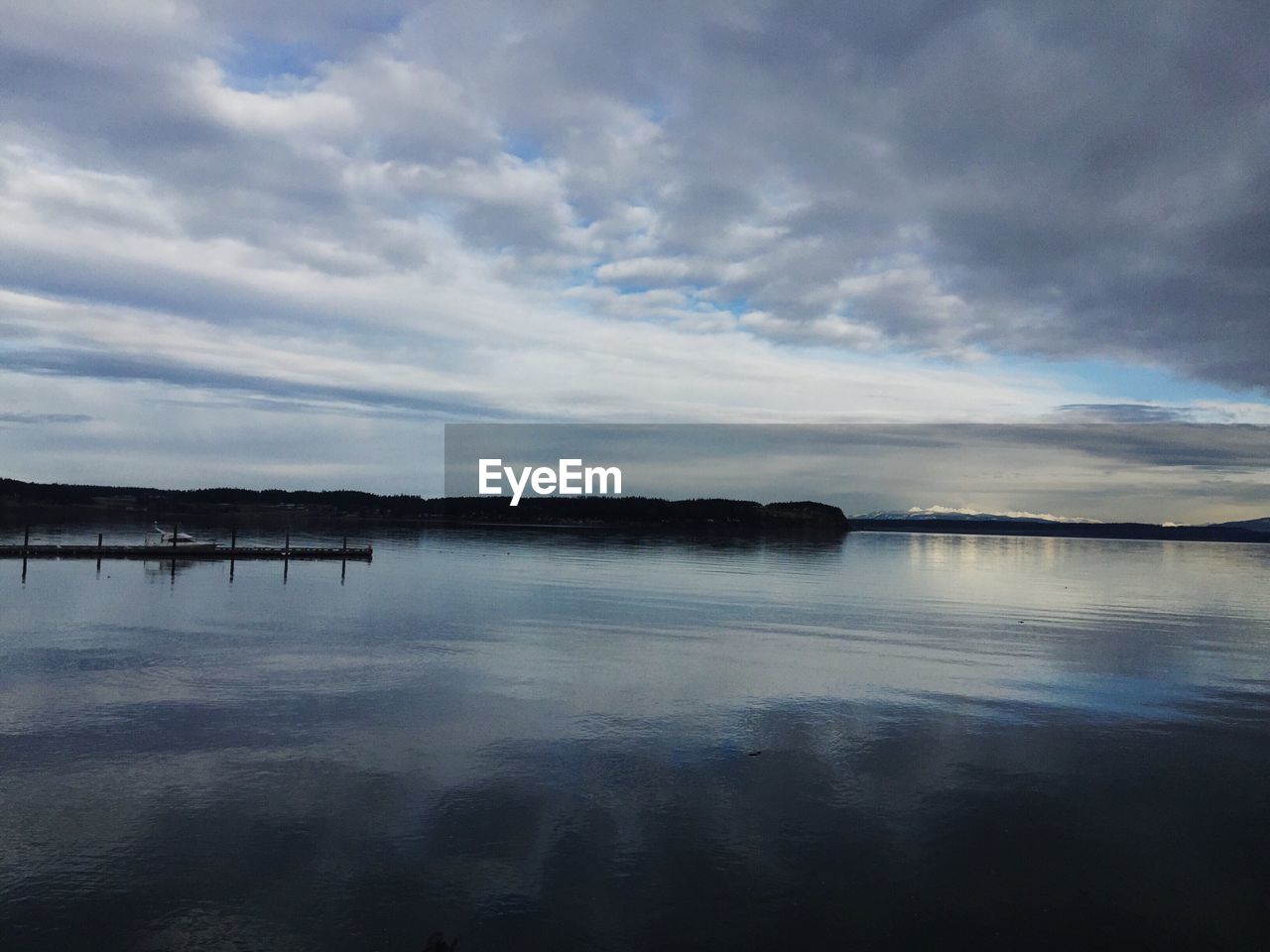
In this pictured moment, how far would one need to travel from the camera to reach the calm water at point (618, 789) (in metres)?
11.7

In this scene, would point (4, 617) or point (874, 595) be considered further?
point (874, 595)

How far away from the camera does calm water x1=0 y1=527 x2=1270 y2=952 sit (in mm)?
11734

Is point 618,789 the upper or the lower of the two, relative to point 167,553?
lower

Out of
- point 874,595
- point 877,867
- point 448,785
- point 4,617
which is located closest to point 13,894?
point 448,785

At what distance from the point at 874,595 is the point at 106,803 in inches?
2022

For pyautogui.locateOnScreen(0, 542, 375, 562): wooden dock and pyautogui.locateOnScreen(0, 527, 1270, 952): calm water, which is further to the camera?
pyautogui.locateOnScreen(0, 542, 375, 562): wooden dock

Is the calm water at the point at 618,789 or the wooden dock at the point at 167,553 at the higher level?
the wooden dock at the point at 167,553

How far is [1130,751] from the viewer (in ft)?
65.6

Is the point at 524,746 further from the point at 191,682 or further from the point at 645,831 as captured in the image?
the point at 191,682

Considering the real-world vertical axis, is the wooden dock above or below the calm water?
above

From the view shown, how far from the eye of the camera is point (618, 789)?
54.0 feet

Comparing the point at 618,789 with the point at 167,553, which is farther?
the point at 167,553

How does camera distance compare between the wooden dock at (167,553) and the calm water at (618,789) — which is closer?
the calm water at (618,789)

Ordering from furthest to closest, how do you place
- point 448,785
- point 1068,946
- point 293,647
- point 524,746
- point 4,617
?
point 4,617 → point 293,647 → point 524,746 → point 448,785 → point 1068,946
